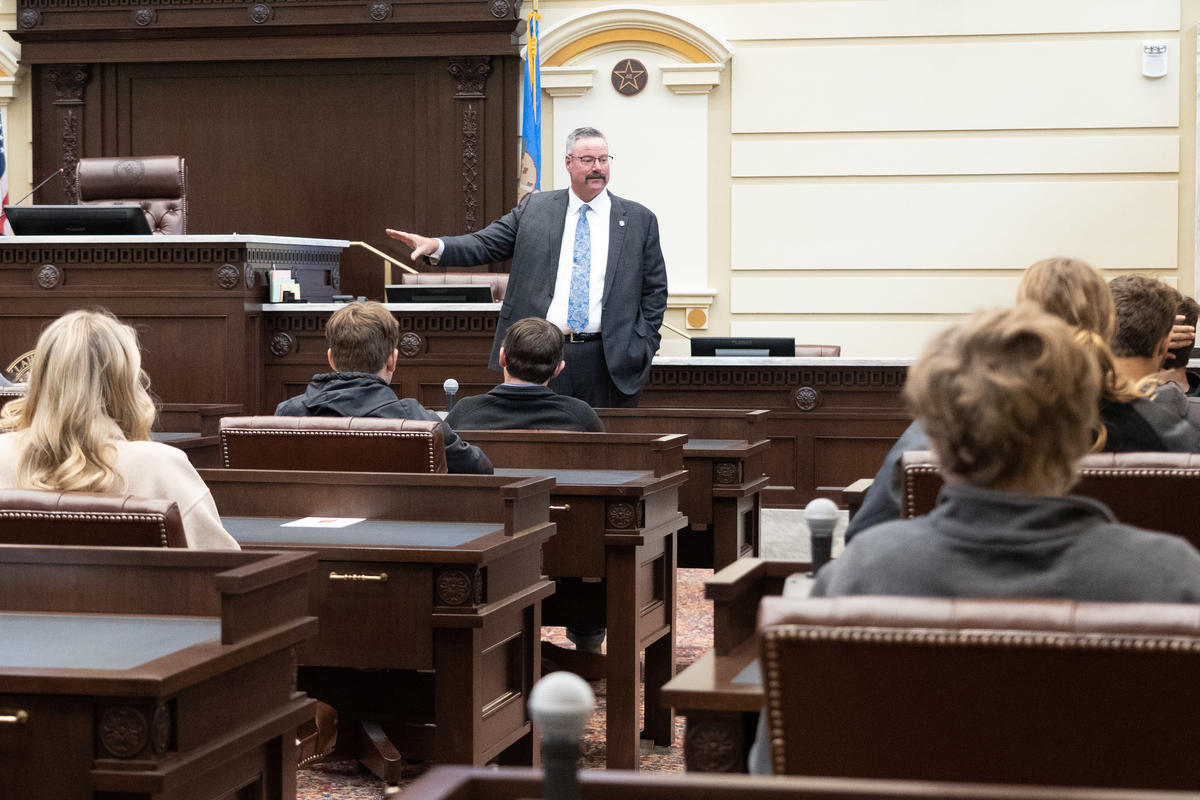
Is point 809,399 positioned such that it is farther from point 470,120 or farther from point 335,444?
point 470,120

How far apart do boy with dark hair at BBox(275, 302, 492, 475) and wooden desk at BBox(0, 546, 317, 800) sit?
1.53m

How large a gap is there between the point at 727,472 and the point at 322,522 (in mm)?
1606

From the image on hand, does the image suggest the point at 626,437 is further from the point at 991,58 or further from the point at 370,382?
the point at 991,58

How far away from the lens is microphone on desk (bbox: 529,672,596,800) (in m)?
0.95

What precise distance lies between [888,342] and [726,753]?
778cm

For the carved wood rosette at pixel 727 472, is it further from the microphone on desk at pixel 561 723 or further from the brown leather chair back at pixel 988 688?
the microphone on desk at pixel 561 723

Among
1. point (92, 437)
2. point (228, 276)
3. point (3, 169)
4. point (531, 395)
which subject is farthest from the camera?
point (3, 169)

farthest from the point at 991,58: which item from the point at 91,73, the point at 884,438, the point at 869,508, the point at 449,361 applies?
the point at 869,508

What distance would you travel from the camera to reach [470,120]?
9328 millimetres

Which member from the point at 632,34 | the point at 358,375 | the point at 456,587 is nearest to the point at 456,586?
the point at 456,587

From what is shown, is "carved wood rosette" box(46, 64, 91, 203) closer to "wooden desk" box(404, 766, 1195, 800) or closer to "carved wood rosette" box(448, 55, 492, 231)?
"carved wood rosette" box(448, 55, 492, 231)

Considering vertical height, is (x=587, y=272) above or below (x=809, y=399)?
above

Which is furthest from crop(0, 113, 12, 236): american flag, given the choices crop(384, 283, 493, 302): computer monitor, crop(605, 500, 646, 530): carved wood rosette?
crop(605, 500, 646, 530): carved wood rosette


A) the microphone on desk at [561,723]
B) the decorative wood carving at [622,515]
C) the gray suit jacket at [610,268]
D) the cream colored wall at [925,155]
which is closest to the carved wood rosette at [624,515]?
the decorative wood carving at [622,515]
